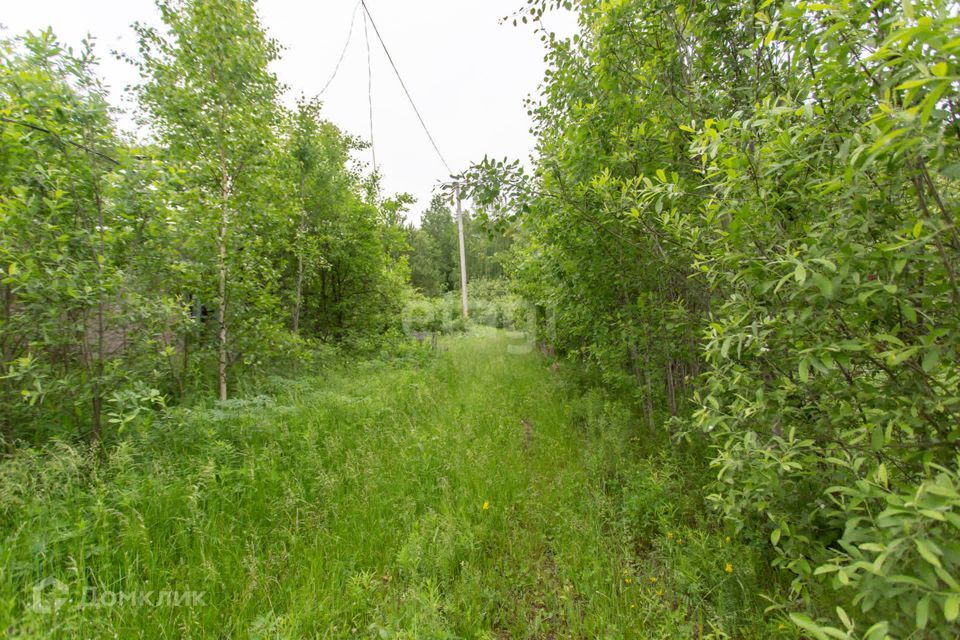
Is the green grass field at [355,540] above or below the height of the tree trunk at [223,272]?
below

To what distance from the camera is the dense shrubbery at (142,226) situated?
273 centimetres

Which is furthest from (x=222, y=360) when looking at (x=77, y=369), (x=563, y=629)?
(x=563, y=629)

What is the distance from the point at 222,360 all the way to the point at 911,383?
233 inches

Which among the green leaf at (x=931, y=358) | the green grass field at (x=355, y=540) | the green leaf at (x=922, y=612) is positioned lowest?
the green grass field at (x=355, y=540)

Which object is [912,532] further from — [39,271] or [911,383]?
[39,271]

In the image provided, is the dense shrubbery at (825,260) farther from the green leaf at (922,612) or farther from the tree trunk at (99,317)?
the tree trunk at (99,317)

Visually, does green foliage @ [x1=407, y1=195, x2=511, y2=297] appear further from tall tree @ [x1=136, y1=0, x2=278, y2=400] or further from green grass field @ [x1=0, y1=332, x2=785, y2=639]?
green grass field @ [x1=0, y1=332, x2=785, y2=639]

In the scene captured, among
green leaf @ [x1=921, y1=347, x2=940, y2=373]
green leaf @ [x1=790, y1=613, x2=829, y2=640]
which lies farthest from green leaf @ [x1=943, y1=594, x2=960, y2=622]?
green leaf @ [x1=921, y1=347, x2=940, y2=373]

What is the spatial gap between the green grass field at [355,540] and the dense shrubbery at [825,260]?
623 millimetres

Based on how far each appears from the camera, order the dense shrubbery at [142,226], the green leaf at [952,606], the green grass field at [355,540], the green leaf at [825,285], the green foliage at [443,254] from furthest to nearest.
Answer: the green foliage at [443,254]
the dense shrubbery at [142,226]
the green grass field at [355,540]
the green leaf at [825,285]
the green leaf at [952,606]

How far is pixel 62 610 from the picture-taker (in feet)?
5.63

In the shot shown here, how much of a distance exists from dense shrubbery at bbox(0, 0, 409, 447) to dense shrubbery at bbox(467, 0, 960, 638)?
126 inches

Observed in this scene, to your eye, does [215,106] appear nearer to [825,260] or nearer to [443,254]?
[825,260]

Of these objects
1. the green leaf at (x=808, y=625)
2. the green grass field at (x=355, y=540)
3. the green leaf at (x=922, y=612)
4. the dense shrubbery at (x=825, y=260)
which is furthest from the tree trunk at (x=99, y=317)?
the green leaf at (x=922, y=612)
